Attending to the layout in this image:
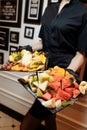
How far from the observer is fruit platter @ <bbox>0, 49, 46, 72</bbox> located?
3.88 feet

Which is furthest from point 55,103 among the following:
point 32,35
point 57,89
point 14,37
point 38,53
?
point 14,37

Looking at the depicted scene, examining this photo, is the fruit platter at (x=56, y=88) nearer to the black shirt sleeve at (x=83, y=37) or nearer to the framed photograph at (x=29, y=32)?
the black shirt sleeve at (x=83, y=37)

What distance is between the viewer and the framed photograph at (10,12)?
6.21ft

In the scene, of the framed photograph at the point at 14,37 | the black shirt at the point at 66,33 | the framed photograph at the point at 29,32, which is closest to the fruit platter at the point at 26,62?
the black shirt at the point at 66,33

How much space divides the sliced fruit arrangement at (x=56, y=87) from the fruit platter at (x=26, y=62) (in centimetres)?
19

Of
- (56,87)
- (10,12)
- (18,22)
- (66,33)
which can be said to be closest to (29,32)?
(18,22)

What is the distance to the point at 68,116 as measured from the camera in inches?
65.9

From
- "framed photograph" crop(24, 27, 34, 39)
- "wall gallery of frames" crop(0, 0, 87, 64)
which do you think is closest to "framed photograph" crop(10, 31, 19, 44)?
"wall gallery of frames" crop(0, 0, 87, 64)

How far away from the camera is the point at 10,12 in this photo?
1.94m

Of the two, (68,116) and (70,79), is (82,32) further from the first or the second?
(68,116)

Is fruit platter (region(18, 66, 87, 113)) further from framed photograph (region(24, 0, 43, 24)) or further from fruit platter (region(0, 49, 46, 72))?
framed photograph (region(24, 0, 43, 24))

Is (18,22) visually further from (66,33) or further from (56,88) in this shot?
(56,88)

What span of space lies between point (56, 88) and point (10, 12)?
1237mm

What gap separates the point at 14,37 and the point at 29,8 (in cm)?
34
